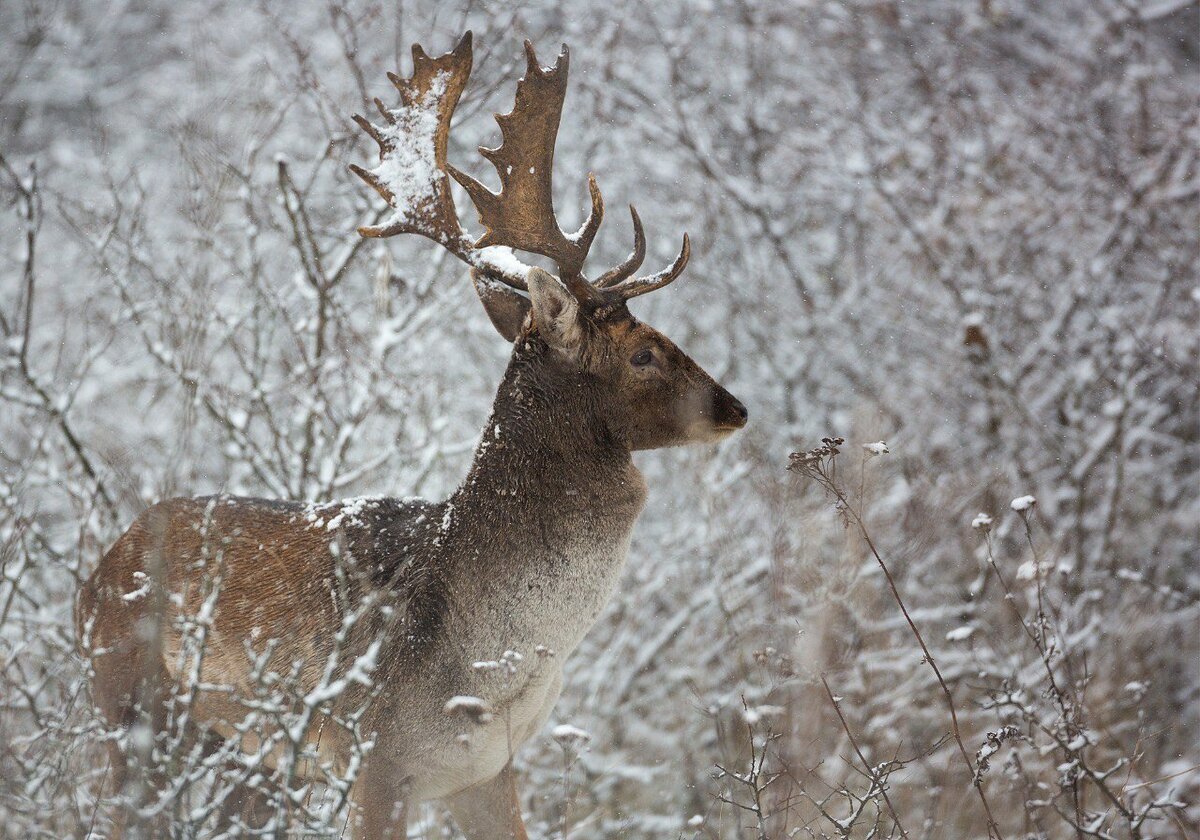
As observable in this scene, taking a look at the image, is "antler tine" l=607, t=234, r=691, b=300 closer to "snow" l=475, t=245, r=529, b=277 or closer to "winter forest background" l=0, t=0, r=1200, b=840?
"snow" l=475, t=245, r=529, b=277

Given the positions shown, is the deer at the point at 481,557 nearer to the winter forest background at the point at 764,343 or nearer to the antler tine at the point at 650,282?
the antler tine at the point at 650,282

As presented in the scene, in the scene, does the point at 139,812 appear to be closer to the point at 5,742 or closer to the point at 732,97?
the point at 5,742

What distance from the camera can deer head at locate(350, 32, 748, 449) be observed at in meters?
3.96

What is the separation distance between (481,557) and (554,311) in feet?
2.83

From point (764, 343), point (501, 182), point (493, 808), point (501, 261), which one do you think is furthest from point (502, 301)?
point (764, 343)

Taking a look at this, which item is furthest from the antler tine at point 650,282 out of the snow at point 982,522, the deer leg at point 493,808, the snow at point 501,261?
the deer leg at point 493,808

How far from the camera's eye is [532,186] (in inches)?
165

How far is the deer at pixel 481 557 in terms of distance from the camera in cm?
357

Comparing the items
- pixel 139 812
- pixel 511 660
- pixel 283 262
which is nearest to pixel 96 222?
pixel 283 262

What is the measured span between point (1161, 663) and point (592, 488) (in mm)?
6322

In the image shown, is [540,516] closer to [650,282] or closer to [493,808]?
[650,282]

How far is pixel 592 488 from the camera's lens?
12.6 feet

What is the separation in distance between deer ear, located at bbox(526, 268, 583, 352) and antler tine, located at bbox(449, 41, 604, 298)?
0.66ft

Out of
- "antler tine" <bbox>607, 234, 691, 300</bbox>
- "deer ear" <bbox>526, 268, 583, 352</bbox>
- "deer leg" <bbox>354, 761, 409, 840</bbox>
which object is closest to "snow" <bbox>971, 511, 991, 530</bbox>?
"antler tine" <bbox>607, 234, 691, 300</bbox>
